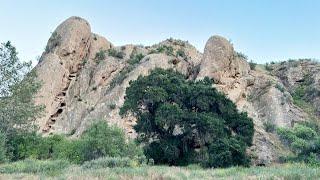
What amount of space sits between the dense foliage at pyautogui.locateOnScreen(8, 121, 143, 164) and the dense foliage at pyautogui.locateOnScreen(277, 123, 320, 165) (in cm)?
1618

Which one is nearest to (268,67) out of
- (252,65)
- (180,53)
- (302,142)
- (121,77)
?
(252,65)

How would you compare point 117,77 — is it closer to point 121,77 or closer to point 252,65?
point 121,77

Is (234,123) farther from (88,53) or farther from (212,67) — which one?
(88,53)

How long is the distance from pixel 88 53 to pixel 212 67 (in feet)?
69.4

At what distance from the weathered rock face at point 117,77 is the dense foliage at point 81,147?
27.7 ft

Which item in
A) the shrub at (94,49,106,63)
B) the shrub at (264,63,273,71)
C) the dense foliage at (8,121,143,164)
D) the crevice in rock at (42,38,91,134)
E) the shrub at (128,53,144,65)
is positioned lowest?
the dense foliage at (8,121,143,164)

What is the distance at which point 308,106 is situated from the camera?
73.6 metres

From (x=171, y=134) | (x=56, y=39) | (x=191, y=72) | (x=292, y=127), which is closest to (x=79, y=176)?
(x=171, y=134)

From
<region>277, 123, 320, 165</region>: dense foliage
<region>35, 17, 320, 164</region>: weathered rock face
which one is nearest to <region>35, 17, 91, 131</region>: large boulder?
<region>35, 17, 320, 164</region>: weathered rock face

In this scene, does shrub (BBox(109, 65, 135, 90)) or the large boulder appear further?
the large boulder

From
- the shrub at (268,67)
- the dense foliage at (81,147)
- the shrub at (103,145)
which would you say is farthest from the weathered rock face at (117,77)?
the shrub at (103,145)

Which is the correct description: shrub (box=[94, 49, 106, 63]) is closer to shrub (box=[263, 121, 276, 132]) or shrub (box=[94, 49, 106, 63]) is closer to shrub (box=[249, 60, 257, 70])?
shrub (box=[249, 60, 257, 70])

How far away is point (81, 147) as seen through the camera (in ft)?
162

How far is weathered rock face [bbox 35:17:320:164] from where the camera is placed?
6531 centimetres
